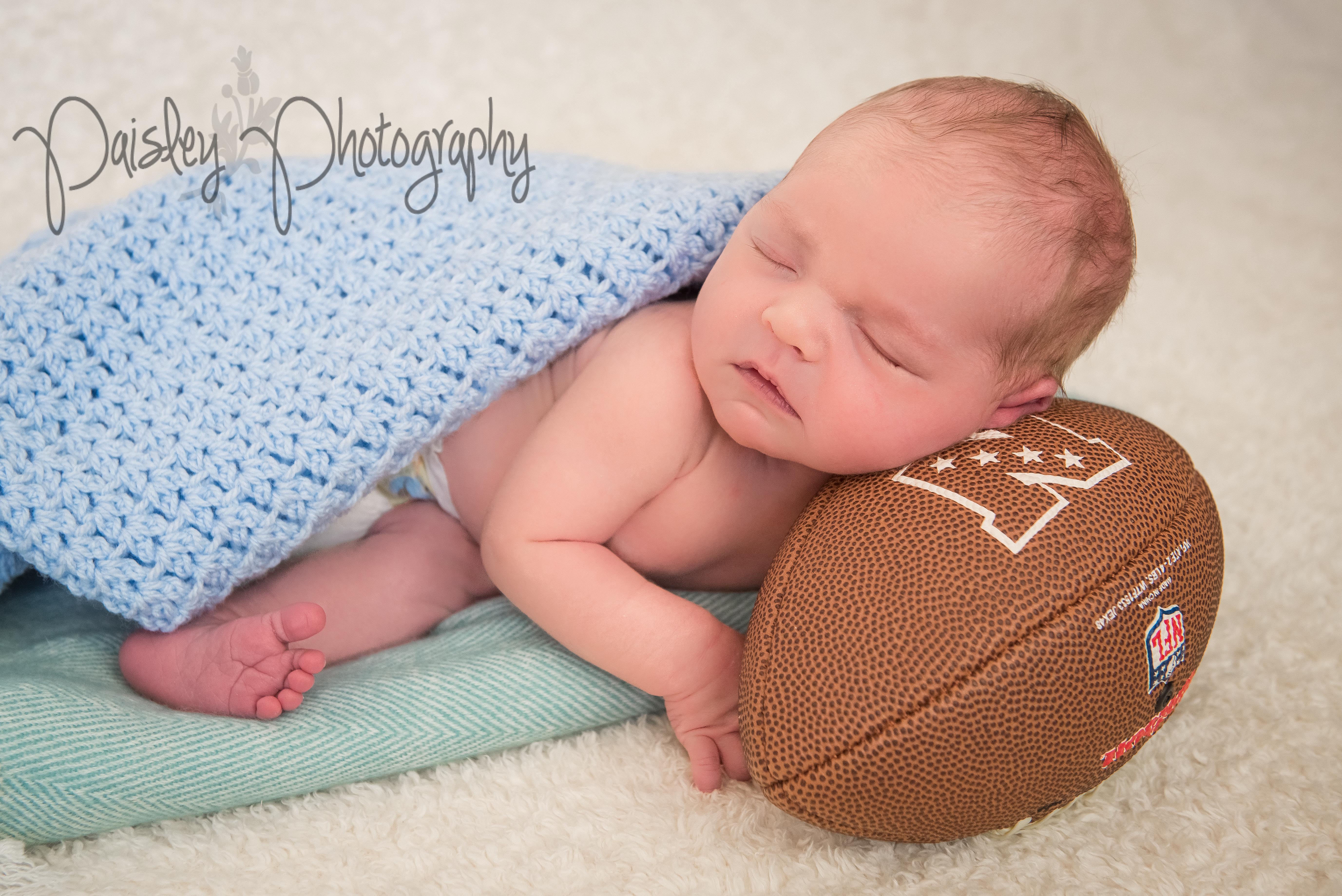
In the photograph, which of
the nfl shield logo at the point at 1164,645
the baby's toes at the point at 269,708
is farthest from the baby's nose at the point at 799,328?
the baby's toes at the point at 269,708

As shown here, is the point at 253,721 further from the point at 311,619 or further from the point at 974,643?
the point at 974,643

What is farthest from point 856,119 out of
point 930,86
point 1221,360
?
point 1221,360

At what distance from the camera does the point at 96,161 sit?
206 centimetres

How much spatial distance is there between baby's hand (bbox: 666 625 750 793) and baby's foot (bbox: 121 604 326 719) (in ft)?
1.28

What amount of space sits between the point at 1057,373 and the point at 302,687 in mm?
869

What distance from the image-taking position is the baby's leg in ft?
3.62

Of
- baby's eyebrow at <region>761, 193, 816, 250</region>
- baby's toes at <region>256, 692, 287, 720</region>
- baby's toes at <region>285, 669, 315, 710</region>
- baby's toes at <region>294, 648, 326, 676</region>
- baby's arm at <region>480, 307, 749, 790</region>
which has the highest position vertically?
baby's eyebrow at <region>761, 193, 816, 250</region>

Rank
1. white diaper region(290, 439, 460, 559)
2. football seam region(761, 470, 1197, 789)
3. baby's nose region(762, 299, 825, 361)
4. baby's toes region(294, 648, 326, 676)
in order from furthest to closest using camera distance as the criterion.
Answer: white diaper region(290, 439, 460, 559), baby's toes region(294, 648, 326, 676), baby's nose region(762, 299, 825, 361), football seam region(761, 470, 1197, 789)

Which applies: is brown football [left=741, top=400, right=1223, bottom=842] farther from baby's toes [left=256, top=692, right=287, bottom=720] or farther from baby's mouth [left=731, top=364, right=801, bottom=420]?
baby's toes [left=256, top=692, right=287, bottom=720]

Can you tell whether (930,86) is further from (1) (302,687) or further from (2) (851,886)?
(1) (302,687)

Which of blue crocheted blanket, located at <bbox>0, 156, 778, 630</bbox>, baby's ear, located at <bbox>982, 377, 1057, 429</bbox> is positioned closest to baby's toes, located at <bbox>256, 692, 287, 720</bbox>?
blue crocheted blanket, located at <bbox>0, 156, 778, 630</bbox>

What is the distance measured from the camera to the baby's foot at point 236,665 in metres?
1.09

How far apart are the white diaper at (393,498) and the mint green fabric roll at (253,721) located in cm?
21

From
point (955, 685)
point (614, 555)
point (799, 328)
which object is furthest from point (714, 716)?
point (799, 328)
